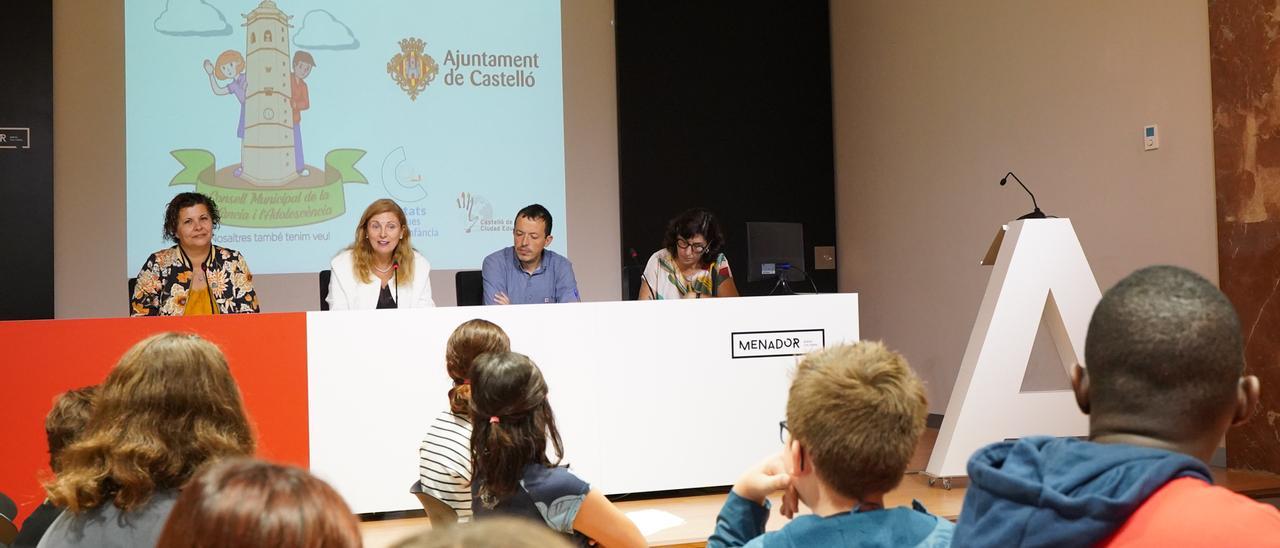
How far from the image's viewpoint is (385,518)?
3934mm

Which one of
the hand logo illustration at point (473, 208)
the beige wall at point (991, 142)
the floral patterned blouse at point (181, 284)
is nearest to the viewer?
the floral patterned blouse at point (181, 284)

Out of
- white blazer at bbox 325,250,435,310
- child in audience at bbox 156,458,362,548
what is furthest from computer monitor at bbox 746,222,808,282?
child in audience at bbox 156,458,362,548

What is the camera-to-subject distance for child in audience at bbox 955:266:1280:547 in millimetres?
946

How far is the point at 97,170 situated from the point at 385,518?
3.48 m

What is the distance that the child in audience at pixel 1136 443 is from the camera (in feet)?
3.10

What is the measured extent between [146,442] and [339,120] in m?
5.07

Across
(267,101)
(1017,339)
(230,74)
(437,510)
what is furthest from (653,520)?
(230,74)

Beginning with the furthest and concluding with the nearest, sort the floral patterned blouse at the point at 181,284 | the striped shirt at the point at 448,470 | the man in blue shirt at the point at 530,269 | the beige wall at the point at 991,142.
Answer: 1. the man in blue shirt at the point at 530,269
2. the beige wall at the point at 991,142
3. the floral patterned blouse at the point at 181,284
4. the striped shirt at the point at 448,470

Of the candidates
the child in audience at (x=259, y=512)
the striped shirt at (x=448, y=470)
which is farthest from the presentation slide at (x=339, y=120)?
the child in audience at (x=259, y=512)

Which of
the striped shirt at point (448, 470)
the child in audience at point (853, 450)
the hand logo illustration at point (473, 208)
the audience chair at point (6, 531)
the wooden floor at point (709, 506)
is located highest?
the hand logo illustration at point (473, 208)

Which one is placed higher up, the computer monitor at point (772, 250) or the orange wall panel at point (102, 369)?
the computer monitor at point (772, 250)

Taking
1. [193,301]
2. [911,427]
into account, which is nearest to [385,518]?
[193,301]

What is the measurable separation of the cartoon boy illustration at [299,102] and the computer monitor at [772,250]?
273cm

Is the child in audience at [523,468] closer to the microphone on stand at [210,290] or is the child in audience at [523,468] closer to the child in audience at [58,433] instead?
the child in audience at [58,433]
